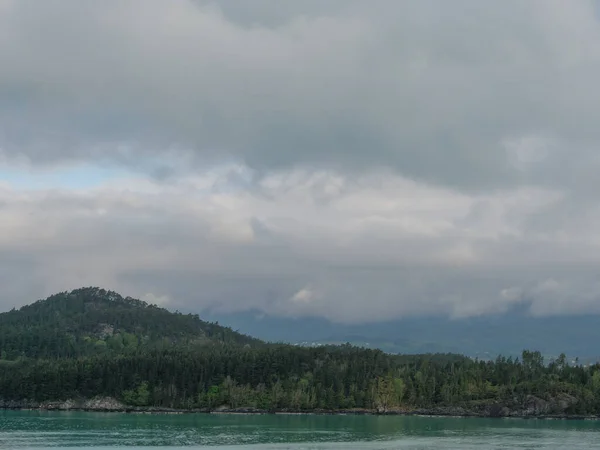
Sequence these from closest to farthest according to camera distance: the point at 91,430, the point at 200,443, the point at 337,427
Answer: the point at 200,443
the point at 91,430
the point at 337,427

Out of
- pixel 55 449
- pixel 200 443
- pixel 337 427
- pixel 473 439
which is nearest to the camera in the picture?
pixel 55 449

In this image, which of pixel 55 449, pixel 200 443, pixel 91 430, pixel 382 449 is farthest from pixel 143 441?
pixel 382 449

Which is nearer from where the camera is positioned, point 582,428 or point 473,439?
point 473,439

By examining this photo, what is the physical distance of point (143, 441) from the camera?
138125 millimetres

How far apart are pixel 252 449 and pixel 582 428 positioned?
10209cm

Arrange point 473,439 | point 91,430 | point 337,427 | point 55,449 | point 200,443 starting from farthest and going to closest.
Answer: point 337,427, point 91,430, point 473,439, point 200,443, point 55,449

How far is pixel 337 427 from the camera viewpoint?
183 m

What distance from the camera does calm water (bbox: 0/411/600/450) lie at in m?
134

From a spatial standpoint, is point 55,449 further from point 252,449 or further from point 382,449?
point 382,449

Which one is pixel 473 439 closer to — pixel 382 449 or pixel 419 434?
pixel 419 434

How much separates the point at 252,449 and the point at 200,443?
1409 centimetres

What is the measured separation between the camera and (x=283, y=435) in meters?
156

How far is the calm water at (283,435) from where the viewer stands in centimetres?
13438

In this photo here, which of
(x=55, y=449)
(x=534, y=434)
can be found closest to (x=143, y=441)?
(x=55, y=449)
